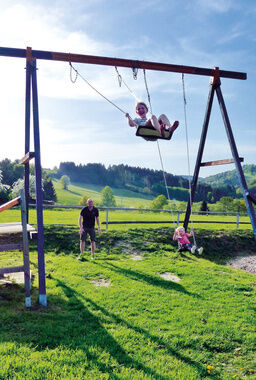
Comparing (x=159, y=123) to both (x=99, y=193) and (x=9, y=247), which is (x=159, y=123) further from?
(x=99, y=193)

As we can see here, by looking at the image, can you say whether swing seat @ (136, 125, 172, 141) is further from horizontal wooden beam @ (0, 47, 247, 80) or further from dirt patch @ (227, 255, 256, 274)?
dirt patch @ (227, 255, 256, 274)

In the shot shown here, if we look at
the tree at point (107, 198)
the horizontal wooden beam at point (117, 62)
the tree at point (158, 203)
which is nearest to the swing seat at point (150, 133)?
the horizontal wooden beam at point (117, 62)

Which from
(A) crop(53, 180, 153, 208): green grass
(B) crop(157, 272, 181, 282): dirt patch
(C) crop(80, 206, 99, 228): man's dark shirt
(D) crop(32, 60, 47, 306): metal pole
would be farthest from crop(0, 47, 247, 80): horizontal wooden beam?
(A) crop(53, 180, 153, 208): green grass

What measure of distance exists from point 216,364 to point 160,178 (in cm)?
12941

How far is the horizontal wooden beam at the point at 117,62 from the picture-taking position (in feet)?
18.6

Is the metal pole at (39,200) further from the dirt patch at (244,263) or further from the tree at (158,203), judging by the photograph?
the tree at (158,203)

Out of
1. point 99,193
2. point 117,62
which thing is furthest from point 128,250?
point 99,193

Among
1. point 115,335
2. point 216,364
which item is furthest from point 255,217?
point 115,335

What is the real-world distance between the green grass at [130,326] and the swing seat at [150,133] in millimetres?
3565

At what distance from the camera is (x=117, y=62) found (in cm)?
644

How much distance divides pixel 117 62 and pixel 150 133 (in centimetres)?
178

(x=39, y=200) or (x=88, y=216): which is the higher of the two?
(x=39, y=200)

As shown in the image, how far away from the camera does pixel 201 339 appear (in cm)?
423

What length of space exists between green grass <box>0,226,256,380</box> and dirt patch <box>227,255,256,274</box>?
220 cm
